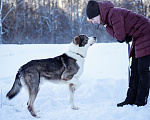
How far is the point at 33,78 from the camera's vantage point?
313 centimetres

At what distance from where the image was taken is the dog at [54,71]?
3117mm

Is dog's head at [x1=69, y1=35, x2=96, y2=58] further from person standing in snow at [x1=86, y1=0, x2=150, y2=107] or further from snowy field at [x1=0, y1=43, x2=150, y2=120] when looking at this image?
snowy field at [x1=0, y1=43, x2=150, y2=120]

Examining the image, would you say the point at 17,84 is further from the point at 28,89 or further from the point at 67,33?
the point at 67,33

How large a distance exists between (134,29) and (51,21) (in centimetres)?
2334

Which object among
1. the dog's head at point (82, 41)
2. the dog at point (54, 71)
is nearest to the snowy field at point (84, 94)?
the dog at point (54, 71)

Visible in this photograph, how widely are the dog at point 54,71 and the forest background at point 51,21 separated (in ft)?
54.8

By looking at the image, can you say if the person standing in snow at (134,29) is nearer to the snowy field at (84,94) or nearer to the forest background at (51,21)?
the snowy field at (84,94)

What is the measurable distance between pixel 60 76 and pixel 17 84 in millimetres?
839

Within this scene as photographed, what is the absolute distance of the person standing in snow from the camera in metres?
2.72

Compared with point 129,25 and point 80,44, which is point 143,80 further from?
point 80,44

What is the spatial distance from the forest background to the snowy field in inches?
459

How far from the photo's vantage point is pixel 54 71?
3.37m

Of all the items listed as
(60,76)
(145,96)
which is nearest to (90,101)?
(60,76)

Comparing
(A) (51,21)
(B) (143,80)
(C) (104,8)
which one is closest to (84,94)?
(B) (143,80)
